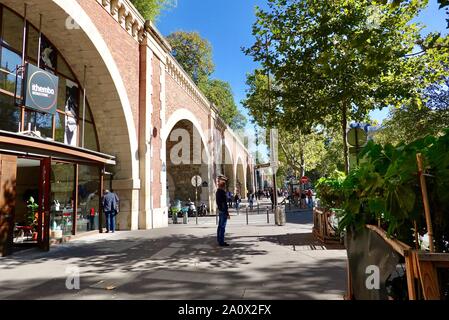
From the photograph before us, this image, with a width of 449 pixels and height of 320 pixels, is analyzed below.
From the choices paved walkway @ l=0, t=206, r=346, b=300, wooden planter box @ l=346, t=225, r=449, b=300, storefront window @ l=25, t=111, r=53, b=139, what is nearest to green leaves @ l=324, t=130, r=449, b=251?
wooden planter box @ l=346, t=225, r=449, b=300

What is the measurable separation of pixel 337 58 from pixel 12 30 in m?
8.82

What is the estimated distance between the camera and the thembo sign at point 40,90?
8.34 meters

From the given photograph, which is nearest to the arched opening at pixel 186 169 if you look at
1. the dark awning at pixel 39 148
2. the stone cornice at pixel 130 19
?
the stone cornice at pixel 130 19

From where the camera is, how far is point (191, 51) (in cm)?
3709

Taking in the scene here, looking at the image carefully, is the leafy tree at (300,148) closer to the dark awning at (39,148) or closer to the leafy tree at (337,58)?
the leafy tree at (337,58)

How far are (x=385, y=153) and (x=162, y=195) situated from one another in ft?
42.5

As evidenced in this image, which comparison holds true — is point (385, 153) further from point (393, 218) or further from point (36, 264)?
point (36, 264)

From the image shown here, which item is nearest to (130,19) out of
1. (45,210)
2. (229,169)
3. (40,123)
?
(40,123)

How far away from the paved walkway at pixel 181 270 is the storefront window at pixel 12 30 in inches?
221

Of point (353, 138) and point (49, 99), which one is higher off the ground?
point (49, 99)

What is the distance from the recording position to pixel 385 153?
7.73 feet
